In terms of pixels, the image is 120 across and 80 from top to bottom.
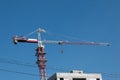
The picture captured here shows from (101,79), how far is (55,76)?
2210 centimetres

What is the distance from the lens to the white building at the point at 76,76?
167m

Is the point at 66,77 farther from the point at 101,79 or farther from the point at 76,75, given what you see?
A: the point at 101,79

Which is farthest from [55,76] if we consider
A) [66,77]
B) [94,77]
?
[94,77]

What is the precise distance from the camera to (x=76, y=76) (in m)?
170

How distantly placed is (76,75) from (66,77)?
4805 mm

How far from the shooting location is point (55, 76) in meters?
167

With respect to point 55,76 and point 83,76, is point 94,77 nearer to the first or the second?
point 83,76

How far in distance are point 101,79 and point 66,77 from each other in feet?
56.5

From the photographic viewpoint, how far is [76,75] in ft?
557

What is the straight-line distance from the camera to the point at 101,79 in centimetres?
17438

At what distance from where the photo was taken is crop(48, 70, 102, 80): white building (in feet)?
549

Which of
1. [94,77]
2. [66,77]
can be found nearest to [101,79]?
[94,77]

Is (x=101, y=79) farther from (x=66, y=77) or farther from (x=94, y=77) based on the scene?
(x=66, y=77)

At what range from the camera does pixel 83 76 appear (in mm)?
170625
